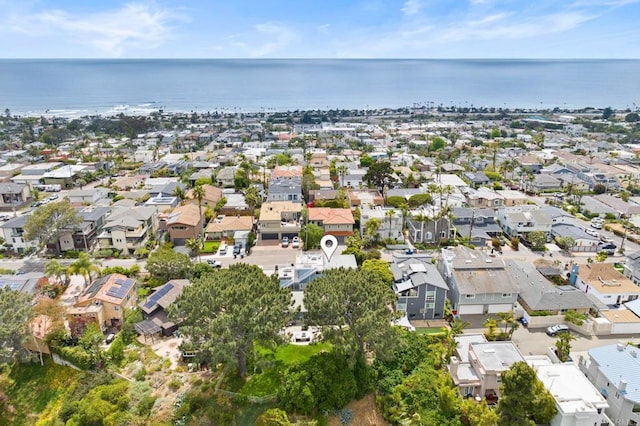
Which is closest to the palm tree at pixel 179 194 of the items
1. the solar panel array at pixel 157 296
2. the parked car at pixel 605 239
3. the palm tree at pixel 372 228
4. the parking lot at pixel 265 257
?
the parking lot at pixel 265 257

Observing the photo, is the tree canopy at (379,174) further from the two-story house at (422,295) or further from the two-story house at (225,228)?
the two-story house at (422,295)

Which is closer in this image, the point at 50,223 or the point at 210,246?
the point at 50,223

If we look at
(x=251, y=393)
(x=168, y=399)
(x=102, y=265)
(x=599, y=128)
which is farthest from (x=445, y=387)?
(x=599, y=128)

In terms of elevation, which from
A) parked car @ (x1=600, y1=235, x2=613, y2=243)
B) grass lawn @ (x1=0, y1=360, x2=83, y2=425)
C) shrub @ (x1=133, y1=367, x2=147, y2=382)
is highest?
parked car @ (x1=600, y1=235, x2=613, y2=243)

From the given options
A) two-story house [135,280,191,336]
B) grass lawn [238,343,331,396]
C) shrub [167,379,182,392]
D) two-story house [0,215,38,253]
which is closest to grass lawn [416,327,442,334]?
grass lawn [238,343,331,396]

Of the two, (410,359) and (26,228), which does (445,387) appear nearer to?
(410,359)

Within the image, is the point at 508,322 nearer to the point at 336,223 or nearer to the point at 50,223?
the point at 336,223

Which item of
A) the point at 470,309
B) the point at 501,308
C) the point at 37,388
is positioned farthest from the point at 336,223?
the point at 37,388

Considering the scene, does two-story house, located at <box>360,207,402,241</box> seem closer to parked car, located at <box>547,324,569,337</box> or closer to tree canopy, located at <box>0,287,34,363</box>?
parked car, located at <box>547,324,569,337</box>
